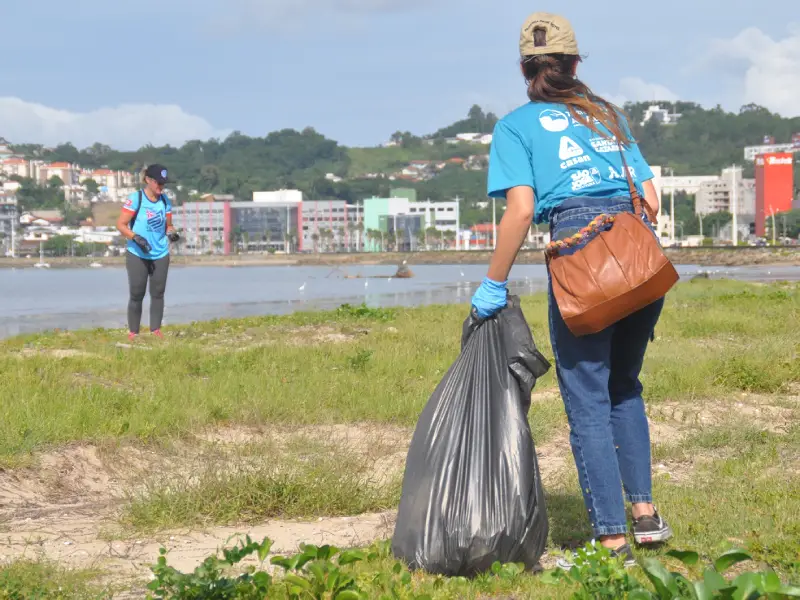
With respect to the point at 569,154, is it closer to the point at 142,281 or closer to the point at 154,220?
the point at 154,220

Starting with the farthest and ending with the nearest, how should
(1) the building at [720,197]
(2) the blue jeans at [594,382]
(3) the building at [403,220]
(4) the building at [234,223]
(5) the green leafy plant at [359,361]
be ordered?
(1) the building at [720,197]
(4) the building at [234,223]
(3) the building at [403,220]
(5) the green leafy plant at [359,361]
(2) the blue jeans at [594,382]

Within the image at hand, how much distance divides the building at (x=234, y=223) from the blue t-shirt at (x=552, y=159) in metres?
172

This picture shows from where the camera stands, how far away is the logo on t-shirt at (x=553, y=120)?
10.4 feet

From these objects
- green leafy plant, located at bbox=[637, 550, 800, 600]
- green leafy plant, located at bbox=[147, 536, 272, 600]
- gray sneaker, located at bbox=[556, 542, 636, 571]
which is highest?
green leafy plant, located at bbox=[637, 550, 800, 600]

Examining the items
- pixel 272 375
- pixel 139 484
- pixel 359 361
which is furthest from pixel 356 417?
pixel 359 361

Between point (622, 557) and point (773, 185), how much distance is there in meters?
162

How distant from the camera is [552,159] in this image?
10.4 ft

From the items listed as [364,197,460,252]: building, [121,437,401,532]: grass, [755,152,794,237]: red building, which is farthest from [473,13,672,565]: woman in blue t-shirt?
[364,197,460,252]: building

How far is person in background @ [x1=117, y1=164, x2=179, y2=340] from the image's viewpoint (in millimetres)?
9523

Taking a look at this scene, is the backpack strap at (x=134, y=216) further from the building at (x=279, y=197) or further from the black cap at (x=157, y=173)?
the building at (x=279, y=197)

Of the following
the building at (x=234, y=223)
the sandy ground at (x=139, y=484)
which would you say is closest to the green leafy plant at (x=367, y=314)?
the sandy ground at (x=139, y=484)

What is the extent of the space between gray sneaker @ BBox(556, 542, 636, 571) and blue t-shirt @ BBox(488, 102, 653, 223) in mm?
1048

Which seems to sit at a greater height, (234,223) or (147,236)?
(234,223)

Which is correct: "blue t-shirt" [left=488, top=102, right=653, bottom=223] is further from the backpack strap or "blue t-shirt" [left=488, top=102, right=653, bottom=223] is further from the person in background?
the backpack strap
